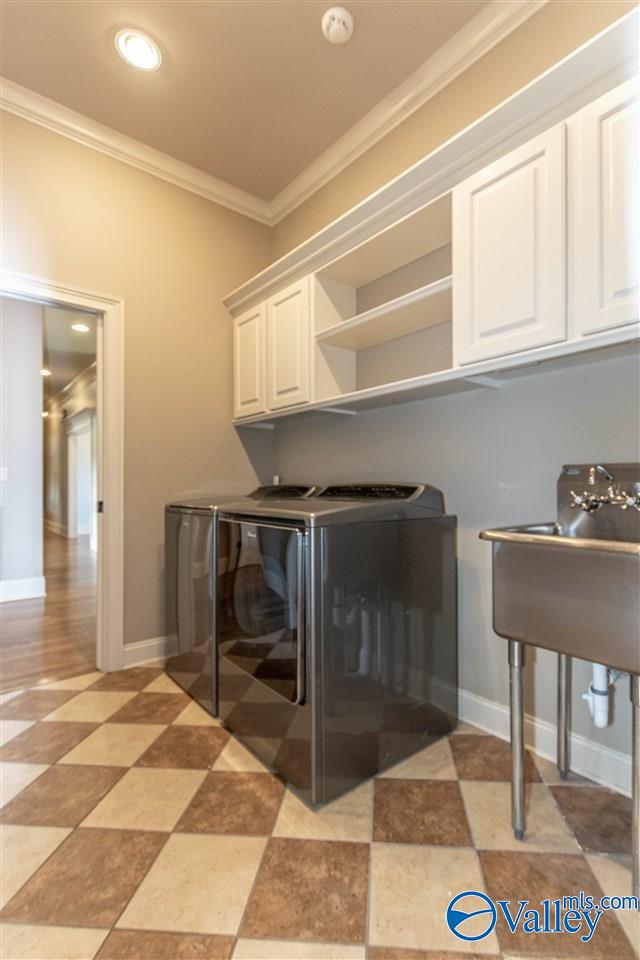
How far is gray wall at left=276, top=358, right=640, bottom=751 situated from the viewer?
143cm

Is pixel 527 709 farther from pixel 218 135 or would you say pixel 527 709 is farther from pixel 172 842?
pixel 218 135

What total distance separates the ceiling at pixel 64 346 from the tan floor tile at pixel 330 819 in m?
3.57

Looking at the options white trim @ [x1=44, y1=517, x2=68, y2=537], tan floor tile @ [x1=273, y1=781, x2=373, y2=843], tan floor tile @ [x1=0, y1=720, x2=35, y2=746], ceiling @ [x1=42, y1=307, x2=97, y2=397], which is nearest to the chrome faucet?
tan floor tile @ [x1=273, y1=781, x2=373, y2=843]

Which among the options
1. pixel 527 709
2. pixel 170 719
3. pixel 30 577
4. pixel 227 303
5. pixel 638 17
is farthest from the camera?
pixel 30 577

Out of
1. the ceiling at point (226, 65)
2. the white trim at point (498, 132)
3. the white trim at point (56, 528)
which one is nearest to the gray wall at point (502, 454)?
the white trim at point (498, 132)

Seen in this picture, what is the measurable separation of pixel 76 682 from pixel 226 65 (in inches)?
119

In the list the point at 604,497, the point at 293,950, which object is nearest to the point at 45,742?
the point at 293,950

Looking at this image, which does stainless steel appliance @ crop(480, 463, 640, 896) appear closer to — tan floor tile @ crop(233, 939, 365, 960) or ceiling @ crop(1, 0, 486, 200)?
tan floor tile @ crop(233, 939, 365, 960)

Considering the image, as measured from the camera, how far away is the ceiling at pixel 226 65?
1733mm

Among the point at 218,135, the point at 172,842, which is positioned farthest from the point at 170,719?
the point at 218,135

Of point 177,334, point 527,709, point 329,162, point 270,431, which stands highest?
point 329,162

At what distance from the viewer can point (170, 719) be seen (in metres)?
1.91

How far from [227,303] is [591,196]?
6.84 feet

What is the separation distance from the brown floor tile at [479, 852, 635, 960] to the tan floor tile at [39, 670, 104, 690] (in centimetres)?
195
